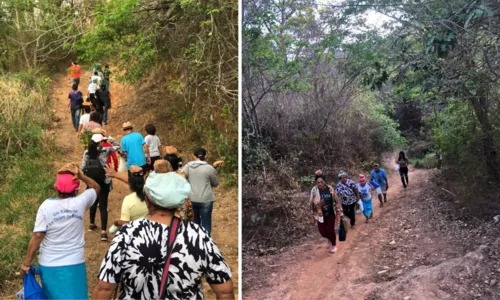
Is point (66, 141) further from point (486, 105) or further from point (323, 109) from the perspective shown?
point (486, 105)

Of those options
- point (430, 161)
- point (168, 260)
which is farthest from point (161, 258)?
point (430, 161)

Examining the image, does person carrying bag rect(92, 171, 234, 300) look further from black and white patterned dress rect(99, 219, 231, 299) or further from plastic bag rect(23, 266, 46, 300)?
plastic bag rect(23, 266, 46, 300)

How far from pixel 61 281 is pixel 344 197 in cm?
171

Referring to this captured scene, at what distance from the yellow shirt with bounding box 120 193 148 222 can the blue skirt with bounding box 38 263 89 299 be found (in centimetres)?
32

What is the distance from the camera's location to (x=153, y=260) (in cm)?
141

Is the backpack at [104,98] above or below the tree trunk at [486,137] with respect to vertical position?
above

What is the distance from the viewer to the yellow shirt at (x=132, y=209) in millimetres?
2252

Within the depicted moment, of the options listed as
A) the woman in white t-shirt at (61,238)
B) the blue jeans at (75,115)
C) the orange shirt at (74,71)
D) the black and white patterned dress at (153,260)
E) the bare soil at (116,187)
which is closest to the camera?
the black and white patterned dress at (153,260)

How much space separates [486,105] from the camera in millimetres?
2621

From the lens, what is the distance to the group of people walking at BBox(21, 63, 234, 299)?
1.42m

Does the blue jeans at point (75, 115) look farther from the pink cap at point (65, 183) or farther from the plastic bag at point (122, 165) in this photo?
the pink cap at point (65, 183)

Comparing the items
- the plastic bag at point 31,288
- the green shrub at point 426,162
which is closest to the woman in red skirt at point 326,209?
the green shrub at point 426,162

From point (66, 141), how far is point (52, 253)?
2285 mm

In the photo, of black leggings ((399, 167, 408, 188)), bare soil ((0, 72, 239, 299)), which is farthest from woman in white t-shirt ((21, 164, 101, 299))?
black leggings ((399, 167, 408, 188))
